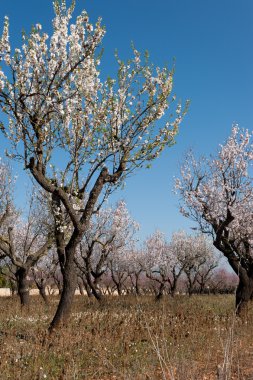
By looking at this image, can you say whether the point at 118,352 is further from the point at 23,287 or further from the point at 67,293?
the point at 23,287

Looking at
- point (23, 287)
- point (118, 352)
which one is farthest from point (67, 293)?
point (23, 287)

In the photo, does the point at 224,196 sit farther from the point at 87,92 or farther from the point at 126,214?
the point at 126,214

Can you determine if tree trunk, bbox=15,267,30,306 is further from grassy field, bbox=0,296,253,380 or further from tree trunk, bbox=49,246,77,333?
tree trunk, bbox=49,246,77,333

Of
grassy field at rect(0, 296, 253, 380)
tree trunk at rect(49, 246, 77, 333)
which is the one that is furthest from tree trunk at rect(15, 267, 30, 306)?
tree trunk at rect(49, 246, 77, 333)

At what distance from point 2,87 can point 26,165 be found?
2.30 m

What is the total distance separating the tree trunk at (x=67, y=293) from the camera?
12703mm

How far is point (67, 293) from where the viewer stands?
12.9m

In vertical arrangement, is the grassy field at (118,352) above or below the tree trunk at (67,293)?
below

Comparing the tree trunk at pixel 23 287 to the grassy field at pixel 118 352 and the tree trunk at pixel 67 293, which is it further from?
the tree trunk at pixel 67 293

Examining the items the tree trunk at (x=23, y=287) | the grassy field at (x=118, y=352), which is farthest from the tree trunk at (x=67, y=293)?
the tree trunk at (x=23, y=287)

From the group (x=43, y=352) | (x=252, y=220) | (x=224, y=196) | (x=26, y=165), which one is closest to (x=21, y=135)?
(x=26, y=165)

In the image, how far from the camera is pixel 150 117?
13.4 metres

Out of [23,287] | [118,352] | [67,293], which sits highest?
[23,287]

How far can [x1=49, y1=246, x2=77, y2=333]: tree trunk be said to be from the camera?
12.7 metres
